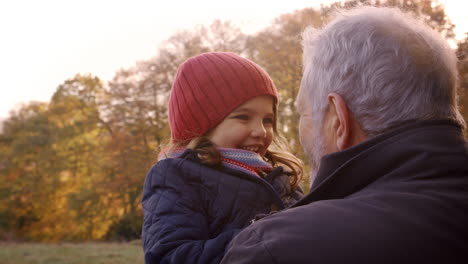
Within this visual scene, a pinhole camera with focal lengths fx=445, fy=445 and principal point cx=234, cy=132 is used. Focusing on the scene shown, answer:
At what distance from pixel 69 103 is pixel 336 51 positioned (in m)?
29.2

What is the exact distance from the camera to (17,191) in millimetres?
27219

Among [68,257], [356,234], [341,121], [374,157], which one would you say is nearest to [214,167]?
[341,121]

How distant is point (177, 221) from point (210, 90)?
861 millimetres

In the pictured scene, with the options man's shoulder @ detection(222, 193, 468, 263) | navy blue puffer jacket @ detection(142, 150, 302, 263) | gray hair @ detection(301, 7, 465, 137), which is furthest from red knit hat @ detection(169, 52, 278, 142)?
man's shoulder @ detection(222, 193, 468, 263)

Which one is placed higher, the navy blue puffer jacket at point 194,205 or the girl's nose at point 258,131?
the girl's nose at point 258,131

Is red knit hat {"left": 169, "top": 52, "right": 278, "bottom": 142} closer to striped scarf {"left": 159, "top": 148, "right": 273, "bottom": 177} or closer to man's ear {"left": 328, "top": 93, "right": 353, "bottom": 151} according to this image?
Answer: striped scarf {"left": 159, "top": 148, "right": 273, "bottom": 177}

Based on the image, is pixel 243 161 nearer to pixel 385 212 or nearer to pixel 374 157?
pixel 374 157

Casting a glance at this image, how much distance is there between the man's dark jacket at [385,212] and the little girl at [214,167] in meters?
0.71

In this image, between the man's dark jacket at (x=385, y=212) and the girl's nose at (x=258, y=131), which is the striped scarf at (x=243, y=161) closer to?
the girl's nose at (x=258, y=131)

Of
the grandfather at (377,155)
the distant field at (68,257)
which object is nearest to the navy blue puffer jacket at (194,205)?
the grandfather at (377,155)

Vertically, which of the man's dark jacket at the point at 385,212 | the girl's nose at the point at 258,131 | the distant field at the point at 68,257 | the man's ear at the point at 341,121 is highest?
the man's ear at the point at 341,121

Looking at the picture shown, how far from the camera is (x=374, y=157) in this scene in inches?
54.2

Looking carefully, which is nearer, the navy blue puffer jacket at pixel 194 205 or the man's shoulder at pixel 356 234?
the man's shoulder at pixel 356 234

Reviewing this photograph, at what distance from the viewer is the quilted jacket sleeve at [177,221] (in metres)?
1.95
